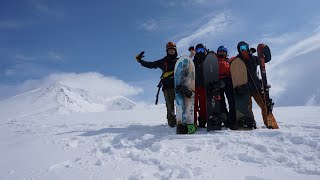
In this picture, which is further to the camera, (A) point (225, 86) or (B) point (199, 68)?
(B) point (199, 68)

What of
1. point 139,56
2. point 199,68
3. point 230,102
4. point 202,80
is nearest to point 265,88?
point 230,102

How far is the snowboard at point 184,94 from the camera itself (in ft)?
22.1

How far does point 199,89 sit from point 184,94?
1.95 ft

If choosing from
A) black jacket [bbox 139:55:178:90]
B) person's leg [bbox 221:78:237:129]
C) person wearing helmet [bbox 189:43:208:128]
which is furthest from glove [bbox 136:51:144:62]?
person's leg [bbox 221:78:237:129]

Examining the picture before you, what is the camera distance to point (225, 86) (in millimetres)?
7422

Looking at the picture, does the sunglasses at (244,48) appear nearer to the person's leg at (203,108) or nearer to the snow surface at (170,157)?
the person's leg at (203,108)

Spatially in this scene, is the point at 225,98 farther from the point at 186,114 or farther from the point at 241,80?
the point at 186,114

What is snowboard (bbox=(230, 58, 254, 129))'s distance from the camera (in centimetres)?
693

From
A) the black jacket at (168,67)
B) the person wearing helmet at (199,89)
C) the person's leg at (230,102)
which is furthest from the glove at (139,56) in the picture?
the person's leg at (230,102)

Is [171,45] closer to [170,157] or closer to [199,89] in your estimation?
[199,89]

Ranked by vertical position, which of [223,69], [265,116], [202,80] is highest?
[223,69]

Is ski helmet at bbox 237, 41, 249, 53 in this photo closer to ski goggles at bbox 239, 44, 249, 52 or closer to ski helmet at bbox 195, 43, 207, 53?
ski goggles at bbox 239, 44, 249, 52

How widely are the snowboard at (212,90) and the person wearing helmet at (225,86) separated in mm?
157

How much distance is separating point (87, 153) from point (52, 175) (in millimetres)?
987
